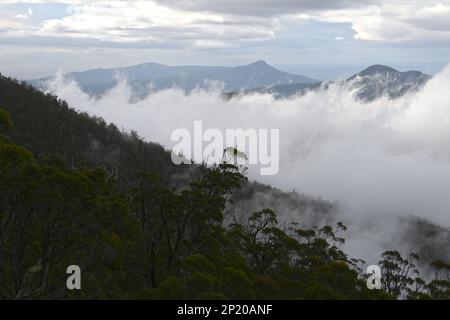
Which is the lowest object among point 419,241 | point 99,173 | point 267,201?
point 419,241

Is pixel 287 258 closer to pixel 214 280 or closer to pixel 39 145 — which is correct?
pixel 214 280

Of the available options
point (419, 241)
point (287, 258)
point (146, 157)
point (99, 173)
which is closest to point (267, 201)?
point (146, 157)

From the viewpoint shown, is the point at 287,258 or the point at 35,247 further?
the point at 287,258

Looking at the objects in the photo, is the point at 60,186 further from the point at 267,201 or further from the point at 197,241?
the point at 267,201

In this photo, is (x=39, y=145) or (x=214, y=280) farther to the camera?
(x=39, y=145)

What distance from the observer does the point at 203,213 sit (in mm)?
29969

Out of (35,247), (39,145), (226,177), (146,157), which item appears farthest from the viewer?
(146,157)

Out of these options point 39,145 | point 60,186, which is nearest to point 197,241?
point 60,186

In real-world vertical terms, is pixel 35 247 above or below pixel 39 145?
below

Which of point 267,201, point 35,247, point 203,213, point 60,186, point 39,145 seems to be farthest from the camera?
point 267,201

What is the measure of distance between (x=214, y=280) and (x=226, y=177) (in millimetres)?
11889

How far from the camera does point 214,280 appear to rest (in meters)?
22.4

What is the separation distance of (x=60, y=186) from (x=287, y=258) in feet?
57.4
